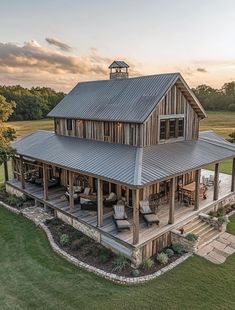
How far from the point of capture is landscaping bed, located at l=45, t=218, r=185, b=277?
1045 cm

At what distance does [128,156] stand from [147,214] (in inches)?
116

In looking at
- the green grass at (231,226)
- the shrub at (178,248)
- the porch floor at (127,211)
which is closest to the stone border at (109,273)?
the shrub at (178,248)

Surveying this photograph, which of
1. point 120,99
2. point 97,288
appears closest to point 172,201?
point 97,288

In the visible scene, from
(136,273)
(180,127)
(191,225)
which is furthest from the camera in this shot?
(180,127)

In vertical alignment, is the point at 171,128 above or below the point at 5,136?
above

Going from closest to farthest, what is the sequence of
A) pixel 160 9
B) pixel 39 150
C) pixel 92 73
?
pixel 39 150 < pixel 160 9 < pixel 92 73

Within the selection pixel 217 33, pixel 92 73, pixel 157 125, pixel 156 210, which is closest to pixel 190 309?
pixel 156 210

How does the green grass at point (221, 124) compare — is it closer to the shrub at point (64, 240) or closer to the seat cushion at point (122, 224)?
the seat cushion at point (122, 224)

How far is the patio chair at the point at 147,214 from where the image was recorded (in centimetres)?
1205

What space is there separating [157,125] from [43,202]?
811 cm

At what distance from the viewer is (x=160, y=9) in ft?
69.9

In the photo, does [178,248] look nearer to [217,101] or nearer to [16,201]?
[16,201]

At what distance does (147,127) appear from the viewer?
1402 centimetres

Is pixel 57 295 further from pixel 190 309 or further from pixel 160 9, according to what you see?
pixel 160 9
